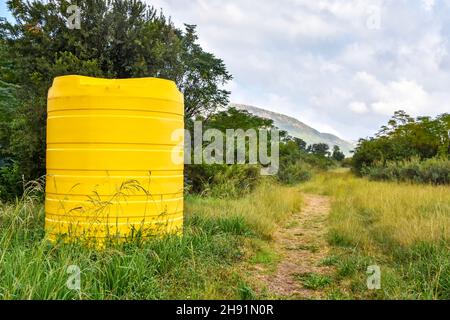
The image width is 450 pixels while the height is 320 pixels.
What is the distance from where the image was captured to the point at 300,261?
14.8 feet

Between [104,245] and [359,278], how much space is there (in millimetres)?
2295

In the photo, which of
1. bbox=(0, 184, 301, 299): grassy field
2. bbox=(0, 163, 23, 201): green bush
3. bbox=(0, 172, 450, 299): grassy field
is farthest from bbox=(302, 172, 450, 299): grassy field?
bbox=(0, 163, 23, 201): green bush

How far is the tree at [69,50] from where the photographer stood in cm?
684

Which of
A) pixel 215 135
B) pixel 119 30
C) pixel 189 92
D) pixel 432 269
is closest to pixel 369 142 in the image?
pixel 189 92

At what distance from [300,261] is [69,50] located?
560 cm

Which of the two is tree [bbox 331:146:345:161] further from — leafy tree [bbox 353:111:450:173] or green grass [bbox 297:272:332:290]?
green grass [bbox 297:272:332:290]

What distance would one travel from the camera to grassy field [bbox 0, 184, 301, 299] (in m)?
2.58

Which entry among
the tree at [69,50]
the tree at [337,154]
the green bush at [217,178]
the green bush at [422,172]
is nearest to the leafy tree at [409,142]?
the green bush at [422,172]

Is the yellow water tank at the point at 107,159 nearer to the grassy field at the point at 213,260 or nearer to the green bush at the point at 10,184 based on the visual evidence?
the grassy field at the point at 213,260

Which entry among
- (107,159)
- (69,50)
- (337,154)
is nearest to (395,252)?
(107,159)

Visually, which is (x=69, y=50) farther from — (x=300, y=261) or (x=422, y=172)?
(x=422, y=172)

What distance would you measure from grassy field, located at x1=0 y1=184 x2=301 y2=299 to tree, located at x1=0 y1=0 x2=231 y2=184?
8.92ft
